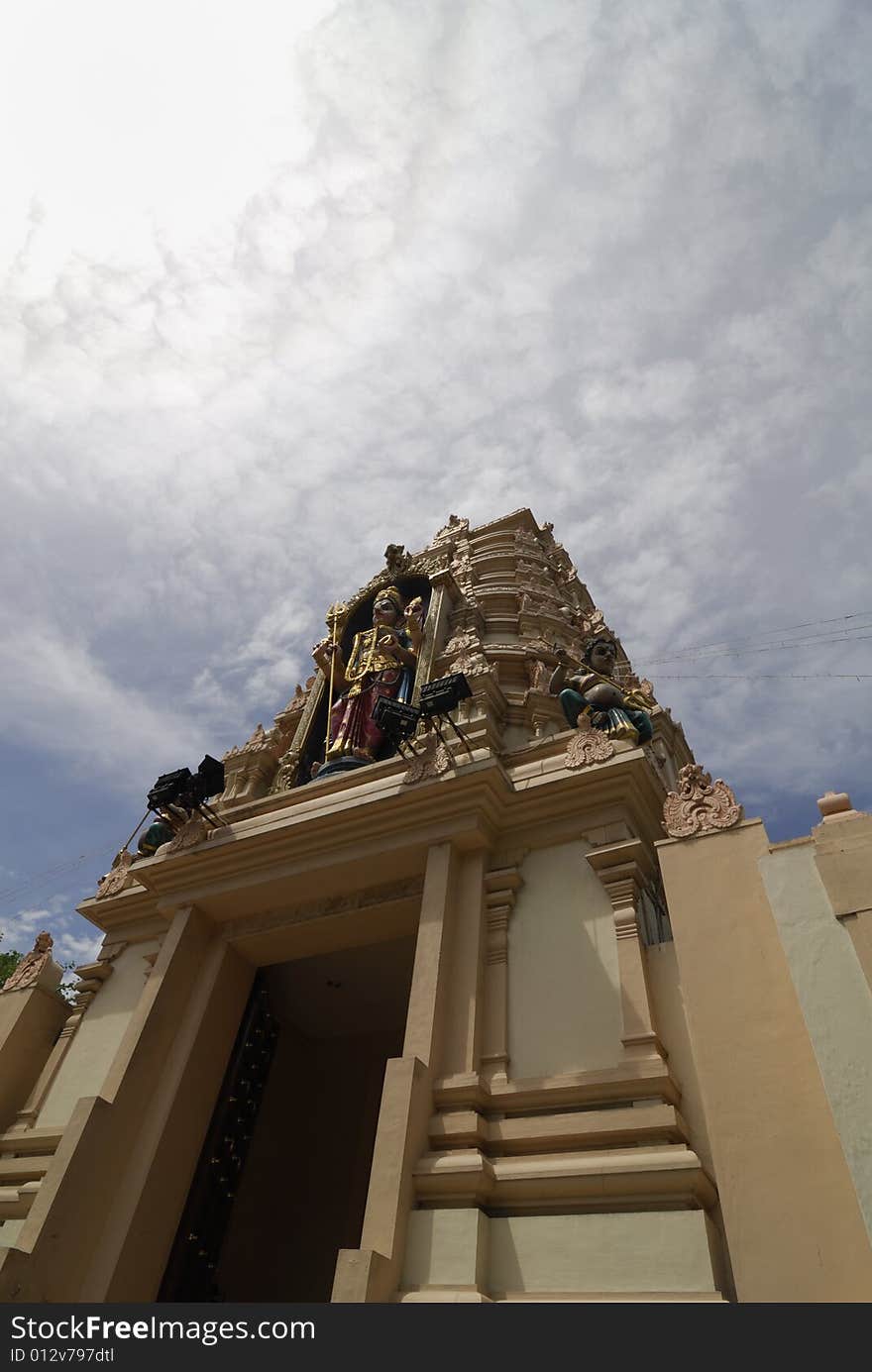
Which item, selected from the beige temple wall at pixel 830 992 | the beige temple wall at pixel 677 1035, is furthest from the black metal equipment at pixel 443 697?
the beige temple wall at pixel 830 992

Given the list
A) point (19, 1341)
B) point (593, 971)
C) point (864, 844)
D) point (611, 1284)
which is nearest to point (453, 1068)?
point (593, 971)

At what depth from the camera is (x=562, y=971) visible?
7.33m

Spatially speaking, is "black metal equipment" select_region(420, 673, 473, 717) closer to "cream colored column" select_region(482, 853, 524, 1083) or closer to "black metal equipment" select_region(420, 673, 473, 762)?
"black metal equipment" select_region(420, 673, 473, 762)

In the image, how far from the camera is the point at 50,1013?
36.6ft

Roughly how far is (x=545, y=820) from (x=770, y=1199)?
4.38 meters

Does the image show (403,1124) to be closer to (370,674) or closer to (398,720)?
(398,720)

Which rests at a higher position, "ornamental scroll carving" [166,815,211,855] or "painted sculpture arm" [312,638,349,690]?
"painted sculpture arm" [312,638,349,690]

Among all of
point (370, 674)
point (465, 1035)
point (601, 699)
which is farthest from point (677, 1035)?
point (370, 674)

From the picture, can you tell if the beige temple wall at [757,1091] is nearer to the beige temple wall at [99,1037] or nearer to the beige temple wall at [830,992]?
the beige temple wall at [830,992]

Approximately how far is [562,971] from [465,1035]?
1.11 m

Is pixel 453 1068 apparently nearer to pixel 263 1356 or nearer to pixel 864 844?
pixel 263 1356

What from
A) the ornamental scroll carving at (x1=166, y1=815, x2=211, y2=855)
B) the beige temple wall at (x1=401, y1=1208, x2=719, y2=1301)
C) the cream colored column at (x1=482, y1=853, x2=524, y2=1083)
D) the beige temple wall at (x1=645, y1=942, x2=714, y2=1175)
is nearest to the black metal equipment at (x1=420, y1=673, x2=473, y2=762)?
the cream colored column at (x1=482, y1=853, x2=524, y2=1083)

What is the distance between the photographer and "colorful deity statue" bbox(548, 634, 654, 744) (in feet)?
30.8

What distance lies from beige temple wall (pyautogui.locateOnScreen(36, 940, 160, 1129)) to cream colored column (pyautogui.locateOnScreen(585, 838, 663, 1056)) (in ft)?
22.2
